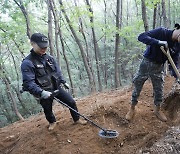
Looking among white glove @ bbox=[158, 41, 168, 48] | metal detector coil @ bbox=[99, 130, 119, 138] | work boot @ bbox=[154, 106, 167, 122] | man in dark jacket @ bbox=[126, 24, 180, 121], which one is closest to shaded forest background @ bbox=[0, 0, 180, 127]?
man in dark jacket @ bbox=[126, 24, 180, 121]

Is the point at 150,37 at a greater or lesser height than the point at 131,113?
greater

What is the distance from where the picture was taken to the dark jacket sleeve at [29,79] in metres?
3.81

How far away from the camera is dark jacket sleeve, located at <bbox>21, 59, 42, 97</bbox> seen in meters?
3.81

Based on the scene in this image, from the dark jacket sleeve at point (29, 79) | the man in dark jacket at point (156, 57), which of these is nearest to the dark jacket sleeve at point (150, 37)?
the man in dark jacket at point (156, 57)

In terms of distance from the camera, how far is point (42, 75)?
4.21 m

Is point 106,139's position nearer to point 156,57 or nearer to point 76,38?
point 156,57

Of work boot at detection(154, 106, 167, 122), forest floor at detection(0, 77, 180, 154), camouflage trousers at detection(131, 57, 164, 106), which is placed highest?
camouflage trousers at detection(131, 57, 164, 106)

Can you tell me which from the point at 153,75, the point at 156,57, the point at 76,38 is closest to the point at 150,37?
the point at 156,57

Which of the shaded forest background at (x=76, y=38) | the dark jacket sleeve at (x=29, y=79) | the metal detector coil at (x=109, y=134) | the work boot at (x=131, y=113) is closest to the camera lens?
the dark jacket sleeve at (x=29, y=79)

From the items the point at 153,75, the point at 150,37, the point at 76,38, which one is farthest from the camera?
Answer: the point at 76,38

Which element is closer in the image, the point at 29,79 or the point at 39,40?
the point at 29,79

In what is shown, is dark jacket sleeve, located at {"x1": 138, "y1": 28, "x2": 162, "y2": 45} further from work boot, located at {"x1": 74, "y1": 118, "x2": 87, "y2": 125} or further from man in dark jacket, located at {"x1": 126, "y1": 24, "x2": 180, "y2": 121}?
work boot, located at {"x1": 74, "y1": 118, "x2": 87, "y2": 125}

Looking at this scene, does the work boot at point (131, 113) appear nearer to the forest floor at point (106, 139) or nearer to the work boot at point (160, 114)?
the forest floor at point (106, 139)

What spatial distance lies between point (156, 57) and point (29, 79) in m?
2.22
